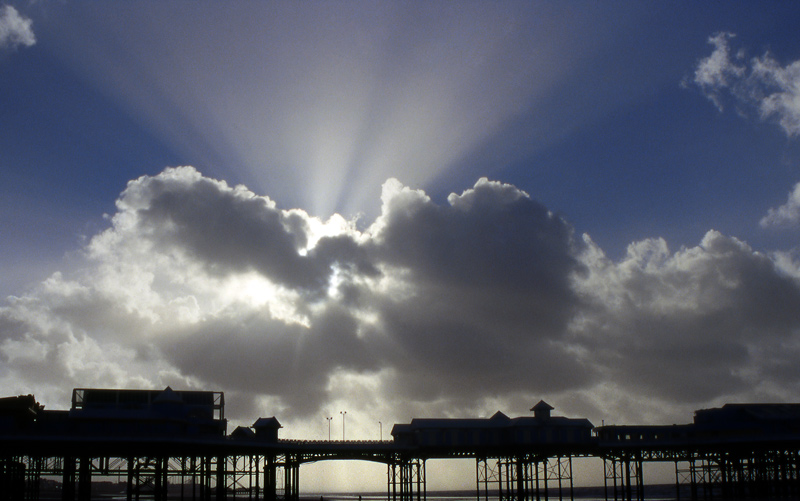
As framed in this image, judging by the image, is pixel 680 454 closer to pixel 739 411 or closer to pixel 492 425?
pixel 739 411

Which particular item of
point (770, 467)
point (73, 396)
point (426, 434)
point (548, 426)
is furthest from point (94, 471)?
point (770, 467)

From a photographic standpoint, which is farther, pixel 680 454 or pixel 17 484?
pixel 680 454

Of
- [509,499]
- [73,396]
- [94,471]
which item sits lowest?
[509,499]

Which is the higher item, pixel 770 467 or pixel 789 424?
pixel 789 424

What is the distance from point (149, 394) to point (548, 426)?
4353 cm

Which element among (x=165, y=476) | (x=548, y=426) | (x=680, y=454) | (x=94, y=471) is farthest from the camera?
(x=680, y=454)

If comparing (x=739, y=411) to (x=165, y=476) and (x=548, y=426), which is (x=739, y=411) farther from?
(x=165, y=476)

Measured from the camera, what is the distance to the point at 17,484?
7875 cm

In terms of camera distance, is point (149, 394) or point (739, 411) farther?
point (739, 411)

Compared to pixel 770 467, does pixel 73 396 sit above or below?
above

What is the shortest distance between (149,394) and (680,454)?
2463 inches

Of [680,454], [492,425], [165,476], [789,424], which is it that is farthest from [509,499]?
[165,476]

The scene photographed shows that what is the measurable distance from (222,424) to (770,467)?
6930 centimetres

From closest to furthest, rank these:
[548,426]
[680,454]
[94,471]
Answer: [94,471]
[548,426]
[680,454]
